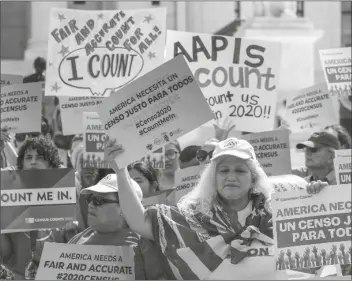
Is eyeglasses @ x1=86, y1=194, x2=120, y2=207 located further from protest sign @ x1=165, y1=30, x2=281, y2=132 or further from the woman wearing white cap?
protest sign @ x1=165, y1=30, x2=281, y2=132

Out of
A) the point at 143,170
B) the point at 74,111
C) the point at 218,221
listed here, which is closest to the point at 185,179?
the point at 143,170

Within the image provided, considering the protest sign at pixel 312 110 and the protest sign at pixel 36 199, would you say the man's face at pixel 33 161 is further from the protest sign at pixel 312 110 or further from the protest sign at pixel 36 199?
the protest sign at pixel 312 110

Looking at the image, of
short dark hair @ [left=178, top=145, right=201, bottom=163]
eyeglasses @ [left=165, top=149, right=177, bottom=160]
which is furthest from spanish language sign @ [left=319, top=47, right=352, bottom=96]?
short dark hair @ [left=178, top=145, right=201, bottom=163]

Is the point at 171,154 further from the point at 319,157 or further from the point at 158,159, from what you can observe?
the point at 319,157

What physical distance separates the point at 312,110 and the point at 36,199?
191 inches

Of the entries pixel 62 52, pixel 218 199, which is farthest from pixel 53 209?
pixel 62 52

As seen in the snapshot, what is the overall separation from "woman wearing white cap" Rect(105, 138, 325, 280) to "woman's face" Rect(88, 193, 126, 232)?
1.25ft

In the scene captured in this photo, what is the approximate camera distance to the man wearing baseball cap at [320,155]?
924 centimetres

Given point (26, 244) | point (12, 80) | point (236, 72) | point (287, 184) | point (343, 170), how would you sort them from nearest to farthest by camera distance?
point (343, 170), point (26, 244), point (287, 184), point (12, 80), point (236, 72)

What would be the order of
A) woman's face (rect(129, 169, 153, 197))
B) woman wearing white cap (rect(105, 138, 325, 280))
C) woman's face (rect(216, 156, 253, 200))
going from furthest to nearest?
woman's face (rect(129, 169, 153, 197)) → woman's face (rect(216, 156, 253, 200)) → woman wearing white cap (rect(105, 138, 325, 280))

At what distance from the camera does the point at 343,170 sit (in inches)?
268

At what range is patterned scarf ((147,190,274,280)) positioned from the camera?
21.8 ft

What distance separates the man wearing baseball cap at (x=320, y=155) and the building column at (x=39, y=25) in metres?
13.0

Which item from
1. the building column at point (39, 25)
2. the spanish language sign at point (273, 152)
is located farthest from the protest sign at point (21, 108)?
the building column at point (39, 25)
